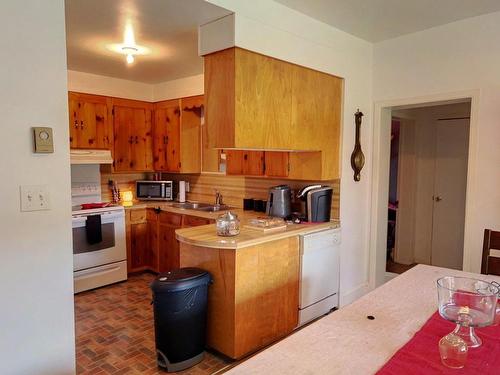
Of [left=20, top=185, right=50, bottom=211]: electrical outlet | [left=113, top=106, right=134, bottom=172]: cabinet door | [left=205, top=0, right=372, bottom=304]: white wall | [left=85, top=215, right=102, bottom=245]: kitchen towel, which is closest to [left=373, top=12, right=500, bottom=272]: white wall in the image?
[left=205, top=0, right=372, bottom=304]: white wall

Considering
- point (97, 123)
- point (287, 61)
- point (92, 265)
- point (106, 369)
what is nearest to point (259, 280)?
point (106, 369)

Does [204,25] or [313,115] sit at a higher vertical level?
[204,25]

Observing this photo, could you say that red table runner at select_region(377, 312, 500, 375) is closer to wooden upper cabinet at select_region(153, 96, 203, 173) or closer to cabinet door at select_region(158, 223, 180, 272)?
cabinet door at select_region(158, 223, 180, 272)

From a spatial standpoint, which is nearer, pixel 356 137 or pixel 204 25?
pixel 204 25

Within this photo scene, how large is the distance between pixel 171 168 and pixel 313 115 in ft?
7.30

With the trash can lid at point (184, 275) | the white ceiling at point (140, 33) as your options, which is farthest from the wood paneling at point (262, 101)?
the trash can lid at point (184, 275)

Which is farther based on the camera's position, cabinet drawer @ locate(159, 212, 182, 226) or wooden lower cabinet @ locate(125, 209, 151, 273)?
wooden lower cabinet @ locate(125, 209, 151, 273)

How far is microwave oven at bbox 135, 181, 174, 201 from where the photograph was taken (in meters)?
4.74

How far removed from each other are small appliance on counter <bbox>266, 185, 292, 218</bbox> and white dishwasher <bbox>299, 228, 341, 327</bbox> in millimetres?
422

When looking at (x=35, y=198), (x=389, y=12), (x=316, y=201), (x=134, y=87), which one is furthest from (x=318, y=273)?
(x=134, y=87)

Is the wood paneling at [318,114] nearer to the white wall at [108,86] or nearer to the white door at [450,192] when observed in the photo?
the white door at [450,192]

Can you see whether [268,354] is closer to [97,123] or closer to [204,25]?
[204,25]

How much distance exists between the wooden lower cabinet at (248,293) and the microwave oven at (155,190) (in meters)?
2.13

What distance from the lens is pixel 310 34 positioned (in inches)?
112
